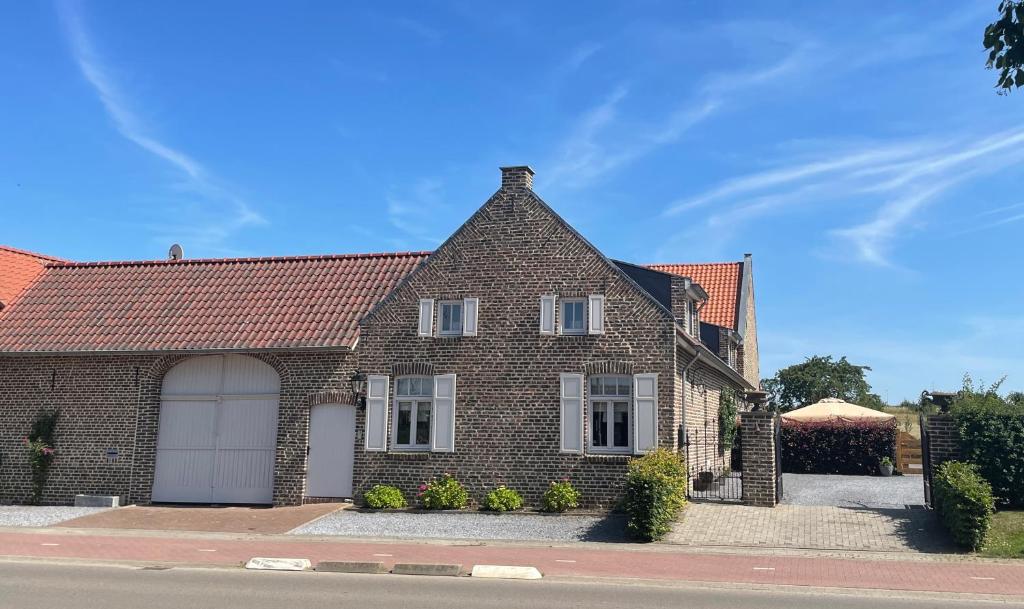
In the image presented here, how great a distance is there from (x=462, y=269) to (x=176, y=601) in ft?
36.8

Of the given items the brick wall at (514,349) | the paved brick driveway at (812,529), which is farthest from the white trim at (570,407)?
the paved brick driveway at (812,529)

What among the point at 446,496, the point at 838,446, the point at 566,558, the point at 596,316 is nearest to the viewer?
the point at 566,558

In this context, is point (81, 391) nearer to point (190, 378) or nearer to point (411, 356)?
point (190, 378)

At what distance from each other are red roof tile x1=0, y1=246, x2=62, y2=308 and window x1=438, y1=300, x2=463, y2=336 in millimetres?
12941

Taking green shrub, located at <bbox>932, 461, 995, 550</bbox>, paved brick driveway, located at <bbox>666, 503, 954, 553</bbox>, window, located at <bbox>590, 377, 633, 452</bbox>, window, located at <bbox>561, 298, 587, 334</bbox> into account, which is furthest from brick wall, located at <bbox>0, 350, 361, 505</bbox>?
green shrub, located at <bbox>932, 461, 995, 550</bbox>

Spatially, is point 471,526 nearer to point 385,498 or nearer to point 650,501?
point 385,498

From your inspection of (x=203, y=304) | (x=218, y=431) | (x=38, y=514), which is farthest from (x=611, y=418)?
→ (x=38, y=514)

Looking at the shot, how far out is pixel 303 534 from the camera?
16.9 m

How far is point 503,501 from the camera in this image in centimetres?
1841

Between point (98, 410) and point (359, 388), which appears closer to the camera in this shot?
point (359, 388)

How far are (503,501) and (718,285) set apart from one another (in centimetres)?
1757

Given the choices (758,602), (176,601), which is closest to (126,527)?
(176,601)

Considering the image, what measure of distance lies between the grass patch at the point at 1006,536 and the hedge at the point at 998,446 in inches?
19.4

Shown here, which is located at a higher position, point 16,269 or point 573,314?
point 16,269
